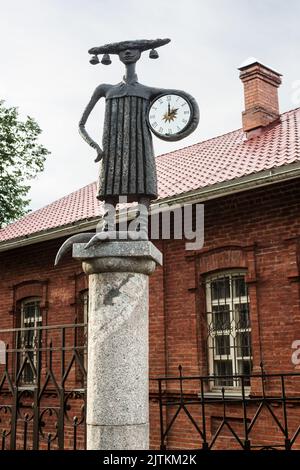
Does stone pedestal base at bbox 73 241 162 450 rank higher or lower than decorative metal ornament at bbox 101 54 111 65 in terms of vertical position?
lower

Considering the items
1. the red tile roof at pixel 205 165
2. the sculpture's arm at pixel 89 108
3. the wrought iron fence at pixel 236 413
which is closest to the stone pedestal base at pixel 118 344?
the sculpture's arm at pixel 89 108

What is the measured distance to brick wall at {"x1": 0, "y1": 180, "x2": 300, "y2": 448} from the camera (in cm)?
790

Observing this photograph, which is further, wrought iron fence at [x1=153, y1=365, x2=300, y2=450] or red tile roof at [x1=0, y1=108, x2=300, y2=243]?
red tile roof at [x1=0, y1=108, x2=300, y2=243]

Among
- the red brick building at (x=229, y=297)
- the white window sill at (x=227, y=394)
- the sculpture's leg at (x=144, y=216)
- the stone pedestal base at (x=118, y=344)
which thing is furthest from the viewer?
the white window sill at (x=227, y=394)

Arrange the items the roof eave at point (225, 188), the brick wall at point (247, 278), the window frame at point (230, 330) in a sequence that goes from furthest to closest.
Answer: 1. the window frame at point (230, 330)
2. the brick wall at point (247, 278)
3. the roof eave at point (225, 188)

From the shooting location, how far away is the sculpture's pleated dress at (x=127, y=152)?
4047mm

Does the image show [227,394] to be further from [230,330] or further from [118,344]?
[118,344]

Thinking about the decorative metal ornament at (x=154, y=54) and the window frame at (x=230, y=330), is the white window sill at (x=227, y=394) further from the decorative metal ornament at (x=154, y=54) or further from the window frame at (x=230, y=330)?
the decorative metal ornament at (x=154, y=54)

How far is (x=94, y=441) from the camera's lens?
142 inches

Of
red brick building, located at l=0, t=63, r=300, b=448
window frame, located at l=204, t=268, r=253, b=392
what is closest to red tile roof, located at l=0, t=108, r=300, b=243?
red brick building, located at l=0, t=63, r=300, b=448

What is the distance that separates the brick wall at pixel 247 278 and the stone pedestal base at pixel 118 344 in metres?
4.44

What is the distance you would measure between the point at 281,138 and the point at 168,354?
14.5ft

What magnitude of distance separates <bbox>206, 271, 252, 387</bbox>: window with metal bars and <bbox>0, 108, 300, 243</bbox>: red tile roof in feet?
5.47

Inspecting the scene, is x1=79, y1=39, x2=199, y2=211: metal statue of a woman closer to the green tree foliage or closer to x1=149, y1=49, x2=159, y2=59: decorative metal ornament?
x1=149, y1=49, x2=159, y2=59: decorative metal ornament
